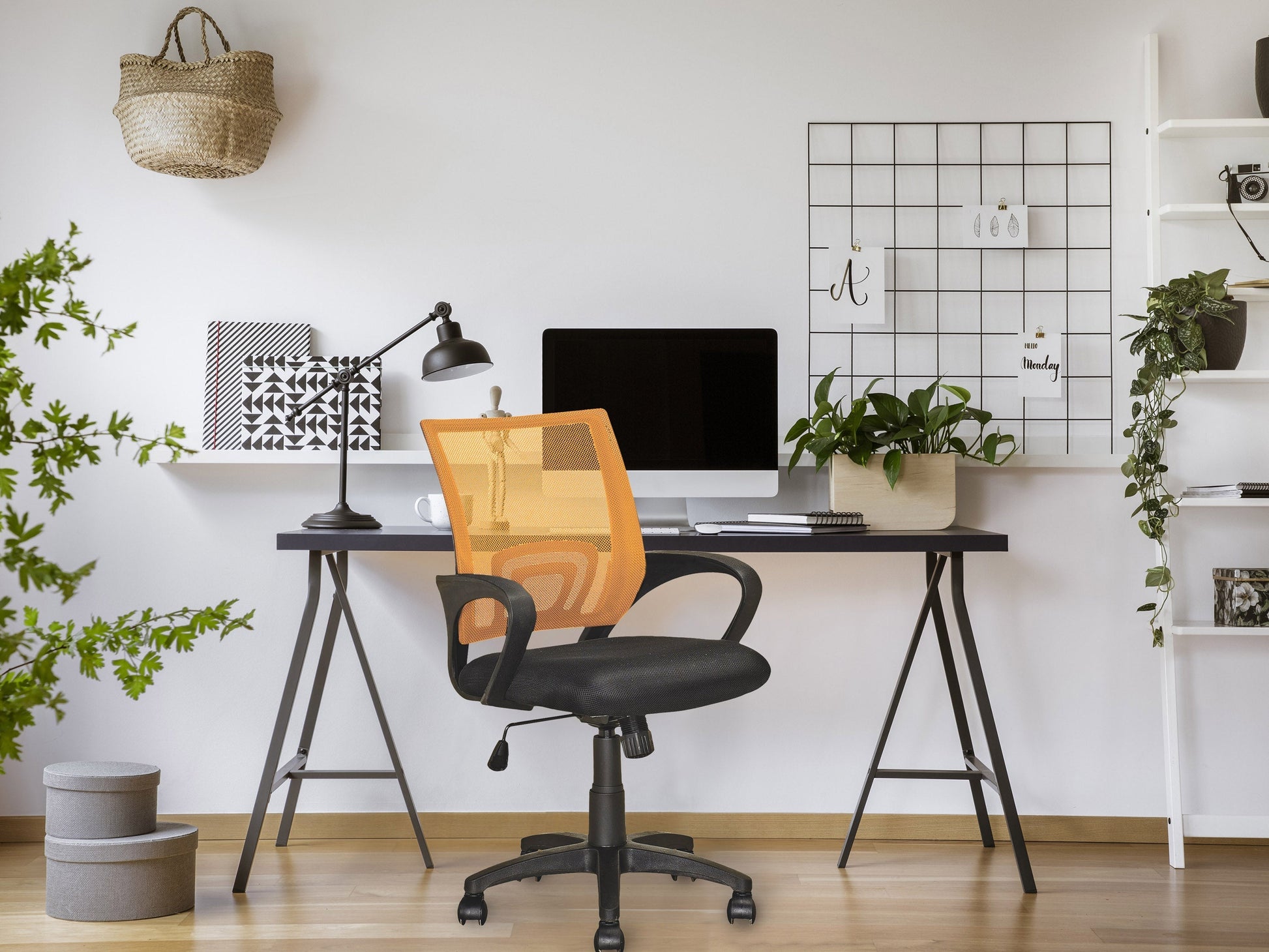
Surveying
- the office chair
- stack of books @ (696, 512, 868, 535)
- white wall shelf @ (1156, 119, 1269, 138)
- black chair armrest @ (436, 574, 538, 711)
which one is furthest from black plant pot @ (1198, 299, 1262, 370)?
black chair armrest @ (436, 574, 538, 711)

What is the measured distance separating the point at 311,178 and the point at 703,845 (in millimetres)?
2055

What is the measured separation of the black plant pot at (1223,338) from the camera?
2.57 m

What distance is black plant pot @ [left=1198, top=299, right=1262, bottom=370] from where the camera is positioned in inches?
101

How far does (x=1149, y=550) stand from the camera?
276cm

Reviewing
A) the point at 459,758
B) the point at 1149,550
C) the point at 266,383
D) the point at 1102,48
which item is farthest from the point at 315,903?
the point at 1102,48

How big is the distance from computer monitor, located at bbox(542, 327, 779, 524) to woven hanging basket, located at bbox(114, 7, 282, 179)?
3.04ft

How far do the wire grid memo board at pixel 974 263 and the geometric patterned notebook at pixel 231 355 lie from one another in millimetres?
1384

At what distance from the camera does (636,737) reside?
191 centimetres

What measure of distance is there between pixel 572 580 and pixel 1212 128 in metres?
1.98

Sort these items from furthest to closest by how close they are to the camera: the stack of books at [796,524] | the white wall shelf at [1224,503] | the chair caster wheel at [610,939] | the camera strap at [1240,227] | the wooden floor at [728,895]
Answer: the camera strap at [1240,227]
the white wall shelf at [1224,503]
the stack of books at [796,524]
the wooden floor at [728,895]
the chair caster wheel at [610,939]

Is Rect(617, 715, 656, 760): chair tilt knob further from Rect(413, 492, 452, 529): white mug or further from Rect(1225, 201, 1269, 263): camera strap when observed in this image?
Rect(1225, 201, 1269, 263): camera strap

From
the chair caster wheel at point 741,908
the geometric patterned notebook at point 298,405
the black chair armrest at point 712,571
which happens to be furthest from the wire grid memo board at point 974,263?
the chair caster wheel at point 741,908

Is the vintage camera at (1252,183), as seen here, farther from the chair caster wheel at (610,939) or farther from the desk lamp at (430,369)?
the chair caster wheel at (610,939)

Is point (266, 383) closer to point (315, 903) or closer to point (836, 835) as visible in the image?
point (315, 903)
